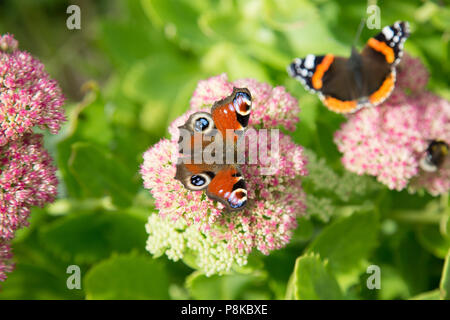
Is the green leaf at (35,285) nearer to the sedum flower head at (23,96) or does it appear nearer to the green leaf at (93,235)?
the green leaf at (93,235)

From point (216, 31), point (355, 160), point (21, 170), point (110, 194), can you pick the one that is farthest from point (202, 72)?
point (21, 170)

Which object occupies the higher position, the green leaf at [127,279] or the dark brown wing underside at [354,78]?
the dark brown wing underside at [354,78]

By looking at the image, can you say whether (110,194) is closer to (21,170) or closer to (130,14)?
(21,170)

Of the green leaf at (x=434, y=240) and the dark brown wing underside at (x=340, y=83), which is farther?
the green leaf at (x=434, y=240)

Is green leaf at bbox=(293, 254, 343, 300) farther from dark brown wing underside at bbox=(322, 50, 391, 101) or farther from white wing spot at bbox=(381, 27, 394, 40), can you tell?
white wing spot at bbox=(381, 27, 394, 40)

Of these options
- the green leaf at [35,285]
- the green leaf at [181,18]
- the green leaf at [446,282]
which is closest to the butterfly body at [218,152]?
the green leaf at [446,282]

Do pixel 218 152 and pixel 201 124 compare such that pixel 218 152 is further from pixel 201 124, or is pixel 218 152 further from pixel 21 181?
pixel 21 181

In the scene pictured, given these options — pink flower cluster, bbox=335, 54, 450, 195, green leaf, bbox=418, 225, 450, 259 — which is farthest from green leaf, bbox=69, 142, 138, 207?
green leaf, bbox=418, 225, 450, 259

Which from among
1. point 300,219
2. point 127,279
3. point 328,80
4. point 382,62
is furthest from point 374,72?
point 127,279
